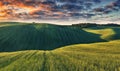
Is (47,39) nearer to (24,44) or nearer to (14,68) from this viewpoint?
(24,44)

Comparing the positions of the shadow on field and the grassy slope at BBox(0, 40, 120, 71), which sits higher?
the grassy slope at BBox(0, 40, 120, 71)

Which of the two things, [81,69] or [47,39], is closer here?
[81,69]

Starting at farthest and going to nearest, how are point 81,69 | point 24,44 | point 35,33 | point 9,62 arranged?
point 35,33, point 24,44, point 9,62, point 81,69

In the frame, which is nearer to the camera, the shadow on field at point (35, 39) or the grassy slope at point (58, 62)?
the grassy slope at point (58, 62)

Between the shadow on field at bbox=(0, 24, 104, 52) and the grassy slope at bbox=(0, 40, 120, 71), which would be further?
the shadow on field at bbox=(0, 24, 104, 52)

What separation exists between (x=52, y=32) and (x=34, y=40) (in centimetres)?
1414

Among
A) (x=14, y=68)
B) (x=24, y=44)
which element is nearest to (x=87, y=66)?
(x=14, y=68)

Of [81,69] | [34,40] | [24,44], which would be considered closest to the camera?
[81,69]

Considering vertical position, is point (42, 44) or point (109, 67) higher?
point (109, 67)

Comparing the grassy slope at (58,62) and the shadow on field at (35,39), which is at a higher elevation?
the grassy slope at (58,62)

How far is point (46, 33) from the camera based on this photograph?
8250 centimetres

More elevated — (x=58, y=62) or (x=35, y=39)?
(x=58, y=62)

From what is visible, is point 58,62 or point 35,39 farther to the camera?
point 35,39

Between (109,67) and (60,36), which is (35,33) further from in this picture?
(109,67)
